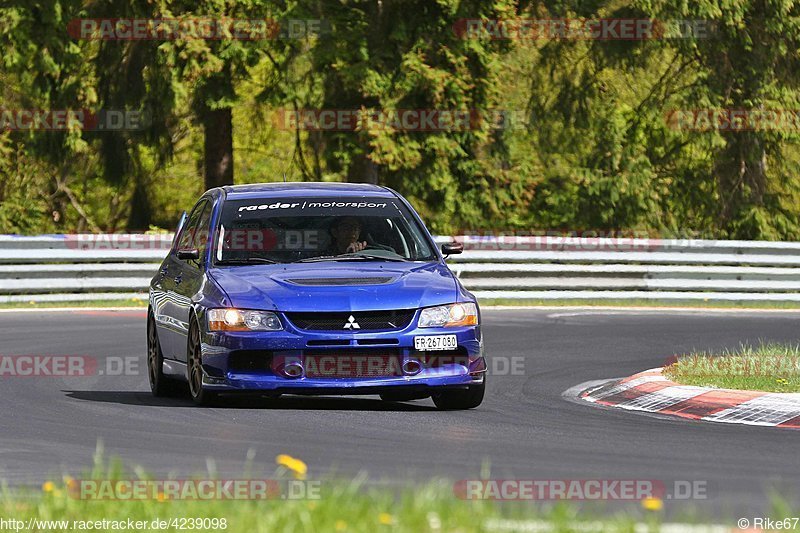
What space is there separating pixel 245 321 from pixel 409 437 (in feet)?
5.42

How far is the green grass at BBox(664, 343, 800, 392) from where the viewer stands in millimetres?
12578

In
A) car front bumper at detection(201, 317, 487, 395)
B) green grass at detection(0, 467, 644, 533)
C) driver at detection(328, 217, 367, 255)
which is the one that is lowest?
car front bumper at detection(201, 317, 487, 395)

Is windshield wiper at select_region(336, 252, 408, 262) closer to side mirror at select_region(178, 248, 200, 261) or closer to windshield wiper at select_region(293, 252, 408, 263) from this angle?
windshield wiper at select_region(293, 252, 408, 263)

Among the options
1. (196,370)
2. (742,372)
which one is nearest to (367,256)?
(196,370)

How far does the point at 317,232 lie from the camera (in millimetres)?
12156

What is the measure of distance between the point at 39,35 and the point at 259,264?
Result: 71.8ft

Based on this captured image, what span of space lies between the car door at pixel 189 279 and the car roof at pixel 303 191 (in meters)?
0.28

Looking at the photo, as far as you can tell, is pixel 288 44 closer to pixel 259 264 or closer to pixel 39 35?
pixel 39 35

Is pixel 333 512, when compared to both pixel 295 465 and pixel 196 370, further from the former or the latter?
pixel 196 370

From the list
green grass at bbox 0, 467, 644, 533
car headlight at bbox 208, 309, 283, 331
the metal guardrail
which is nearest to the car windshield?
car headlight at bbox 208, 309, 283, 331

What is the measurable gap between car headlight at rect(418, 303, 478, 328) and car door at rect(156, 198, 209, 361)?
185cm

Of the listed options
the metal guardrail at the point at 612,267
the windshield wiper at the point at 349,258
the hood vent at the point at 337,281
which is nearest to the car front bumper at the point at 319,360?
the hood vent at the point at 337,281

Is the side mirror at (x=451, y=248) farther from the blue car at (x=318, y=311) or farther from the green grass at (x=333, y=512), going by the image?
the green grass at (x=333, y=512)

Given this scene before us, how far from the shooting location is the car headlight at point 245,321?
11.0m
